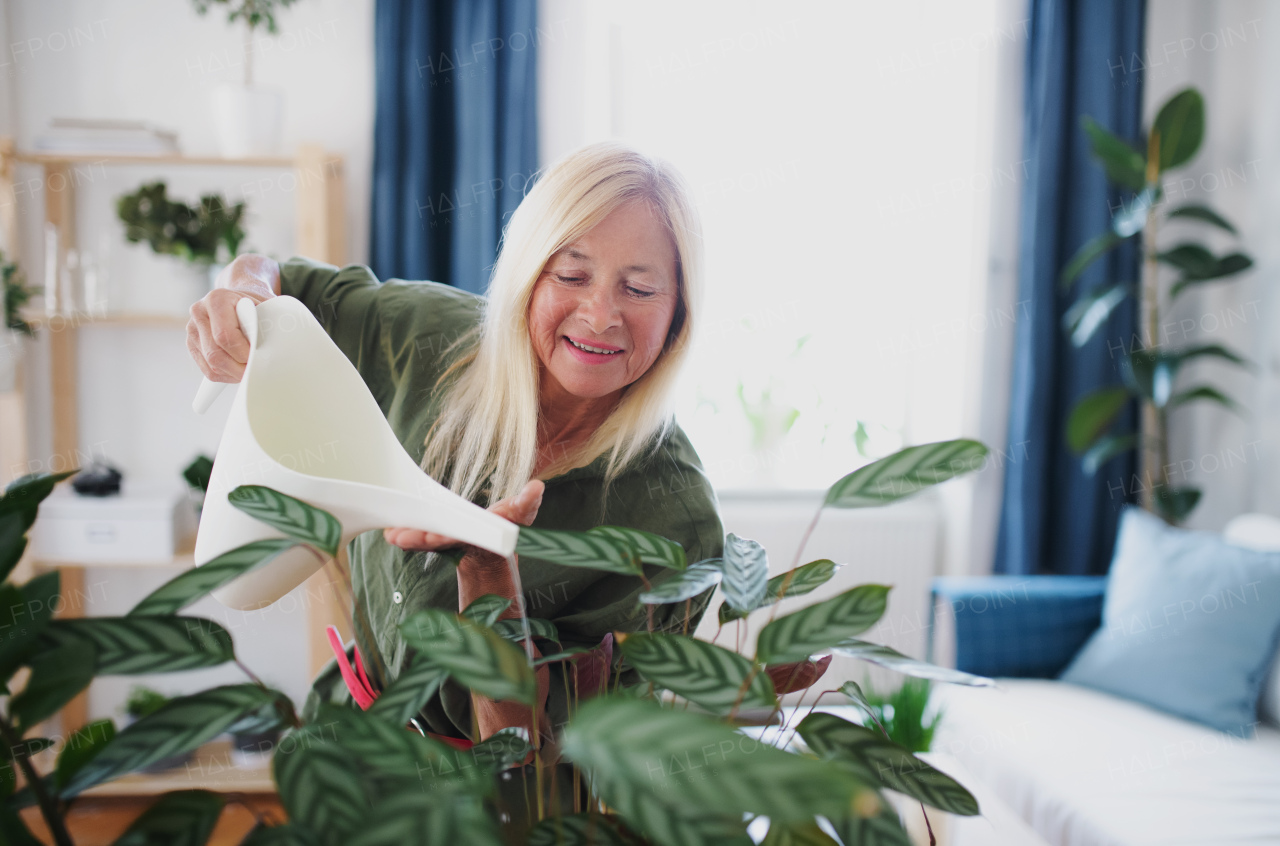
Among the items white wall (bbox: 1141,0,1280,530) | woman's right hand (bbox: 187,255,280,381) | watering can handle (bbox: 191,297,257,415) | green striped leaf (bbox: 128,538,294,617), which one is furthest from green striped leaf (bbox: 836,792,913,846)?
white wall (bbox: 1141,0,1280,530)

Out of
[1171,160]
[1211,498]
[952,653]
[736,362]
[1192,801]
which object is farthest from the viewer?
[736,362]

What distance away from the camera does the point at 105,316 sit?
2312 mm

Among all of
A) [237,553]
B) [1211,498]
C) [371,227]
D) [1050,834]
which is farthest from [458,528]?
[1211,498]

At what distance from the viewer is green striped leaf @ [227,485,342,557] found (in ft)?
1.53

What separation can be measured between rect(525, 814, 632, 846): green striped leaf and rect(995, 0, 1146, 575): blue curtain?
105 inches

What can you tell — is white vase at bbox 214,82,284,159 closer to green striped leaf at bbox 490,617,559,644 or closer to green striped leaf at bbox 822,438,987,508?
green striped leaf at bbox 490,617,559,644

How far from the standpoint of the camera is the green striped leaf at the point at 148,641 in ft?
1.27

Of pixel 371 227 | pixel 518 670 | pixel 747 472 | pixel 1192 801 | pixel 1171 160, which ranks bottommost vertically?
pixel 1192 801

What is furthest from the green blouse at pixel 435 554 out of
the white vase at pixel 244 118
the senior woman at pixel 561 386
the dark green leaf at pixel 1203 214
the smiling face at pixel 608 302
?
the dark green leaf at pixel 1203 214

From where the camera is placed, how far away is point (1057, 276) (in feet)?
9.11

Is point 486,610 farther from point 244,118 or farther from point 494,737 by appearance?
point 244,118

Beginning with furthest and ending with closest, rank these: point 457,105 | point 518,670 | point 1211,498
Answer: point 1211,498, point 457,105, point 518,670

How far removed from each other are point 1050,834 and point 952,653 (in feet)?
1.94

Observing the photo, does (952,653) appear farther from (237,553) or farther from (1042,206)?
(237,553)
